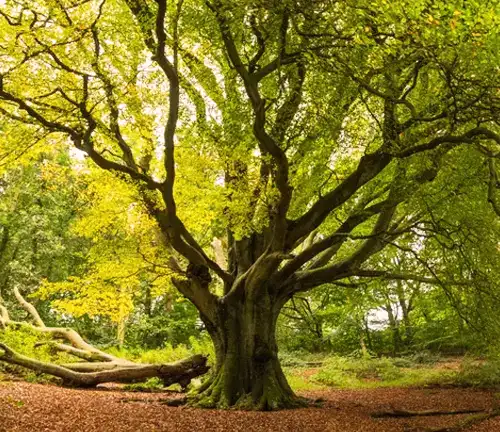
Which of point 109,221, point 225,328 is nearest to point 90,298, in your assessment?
point 109,221

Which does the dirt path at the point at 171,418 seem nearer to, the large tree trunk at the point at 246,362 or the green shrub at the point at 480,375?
the large tree trunk at the point at 246,362

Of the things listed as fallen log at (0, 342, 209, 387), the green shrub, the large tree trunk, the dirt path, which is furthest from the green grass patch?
the dirt path

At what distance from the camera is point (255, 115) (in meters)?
7.88

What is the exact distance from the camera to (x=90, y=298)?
46.9ft

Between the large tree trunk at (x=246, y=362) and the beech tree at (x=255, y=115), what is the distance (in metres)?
0.03

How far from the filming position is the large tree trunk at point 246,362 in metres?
10.8

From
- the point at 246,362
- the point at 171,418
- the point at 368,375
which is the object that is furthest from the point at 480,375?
the point at 171,418

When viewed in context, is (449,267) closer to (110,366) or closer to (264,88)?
(264,88)

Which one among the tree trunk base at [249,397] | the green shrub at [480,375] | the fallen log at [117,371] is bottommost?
the green shrub at [480,375]

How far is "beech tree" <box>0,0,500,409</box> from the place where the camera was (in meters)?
6.80

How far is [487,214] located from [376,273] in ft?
11.0

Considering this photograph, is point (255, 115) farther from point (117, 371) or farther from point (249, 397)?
point (117, 371)

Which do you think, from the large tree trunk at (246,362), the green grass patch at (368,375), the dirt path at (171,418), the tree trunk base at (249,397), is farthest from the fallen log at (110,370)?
the green grass patch at (368,375)

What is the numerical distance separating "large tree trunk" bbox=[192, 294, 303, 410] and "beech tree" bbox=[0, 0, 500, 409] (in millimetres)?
34
